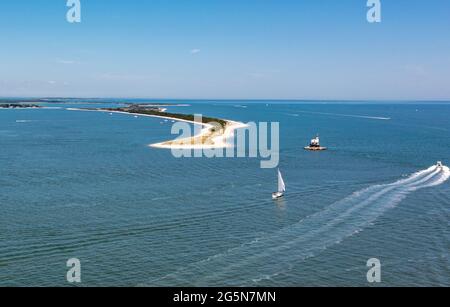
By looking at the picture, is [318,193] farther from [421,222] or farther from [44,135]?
[44,135]

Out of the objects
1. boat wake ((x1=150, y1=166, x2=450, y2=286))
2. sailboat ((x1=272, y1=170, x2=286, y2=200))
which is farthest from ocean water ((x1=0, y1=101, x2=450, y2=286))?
sailboat ((x1=272, y1=170, x2=286, y2=200))

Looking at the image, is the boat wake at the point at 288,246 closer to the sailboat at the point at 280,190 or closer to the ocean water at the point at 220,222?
the ocean water at the point at 220,222

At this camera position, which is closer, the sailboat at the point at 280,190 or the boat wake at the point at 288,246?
the boat wake at the point at 288,246

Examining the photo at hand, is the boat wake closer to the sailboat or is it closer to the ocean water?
the ocean water

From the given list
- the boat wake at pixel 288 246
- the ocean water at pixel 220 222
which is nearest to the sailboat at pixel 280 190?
the ocean water at pixel 220 222

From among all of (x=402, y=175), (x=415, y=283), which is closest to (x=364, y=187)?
(x=402, y=175)
